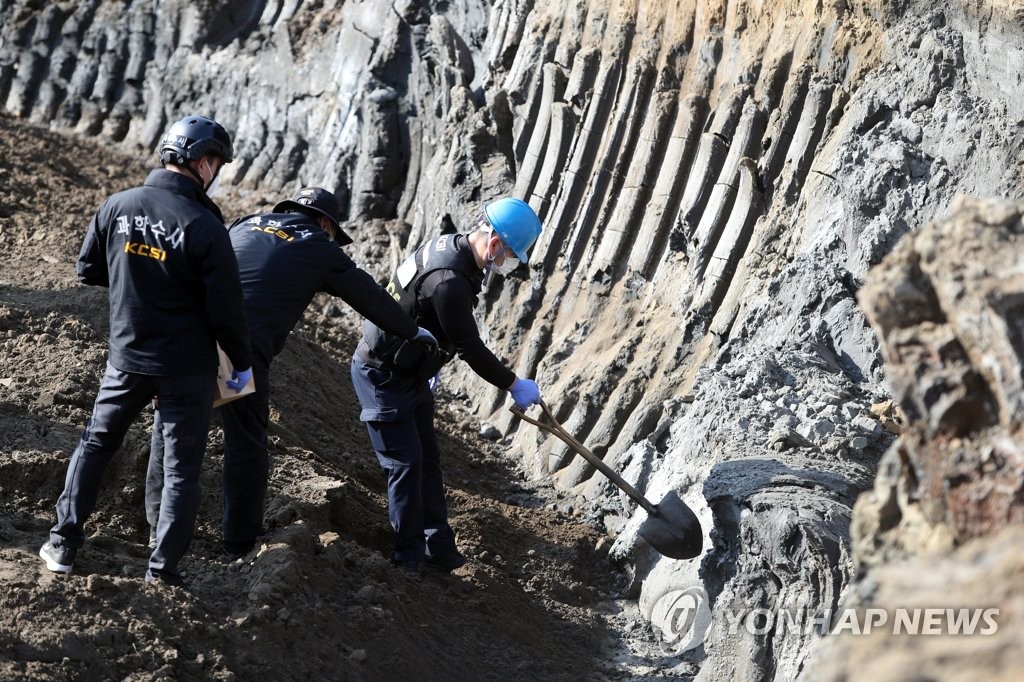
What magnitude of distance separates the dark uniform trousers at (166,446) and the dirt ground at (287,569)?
0.19 m

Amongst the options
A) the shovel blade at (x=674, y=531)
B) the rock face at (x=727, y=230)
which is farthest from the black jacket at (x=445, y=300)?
the rock face at (x=727, y=230)

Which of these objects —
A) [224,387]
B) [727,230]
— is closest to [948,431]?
[224,387]

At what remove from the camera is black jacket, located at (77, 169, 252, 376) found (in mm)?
3867

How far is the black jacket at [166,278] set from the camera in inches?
152

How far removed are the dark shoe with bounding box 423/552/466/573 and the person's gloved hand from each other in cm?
109

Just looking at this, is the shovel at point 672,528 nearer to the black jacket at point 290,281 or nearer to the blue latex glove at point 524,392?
the blue latex glove at point 524,392

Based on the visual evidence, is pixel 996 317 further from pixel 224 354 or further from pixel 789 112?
pixel 789 112

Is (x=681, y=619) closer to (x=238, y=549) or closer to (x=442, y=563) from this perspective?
(x=442, y=563)

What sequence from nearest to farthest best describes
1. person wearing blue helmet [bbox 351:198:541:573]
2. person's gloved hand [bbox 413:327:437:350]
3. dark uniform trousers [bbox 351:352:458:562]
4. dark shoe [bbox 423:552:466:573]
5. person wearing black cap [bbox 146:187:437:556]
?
person wearing black cap [bbox 146:187:437:556] < person's gloved hand [bbox 413:327:437:350] < person wearing blue helmet [bbox 351:198:541:573] < dark uniform trousers [bbox 351:352:458:562] < dark shoe [bbox 423:552:466:573]

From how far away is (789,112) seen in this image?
677 centimetres

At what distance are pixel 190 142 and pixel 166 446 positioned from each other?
3.75 feet

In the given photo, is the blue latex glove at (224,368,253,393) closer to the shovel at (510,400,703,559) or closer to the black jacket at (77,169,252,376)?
the black jacket at (77,169,252,376)

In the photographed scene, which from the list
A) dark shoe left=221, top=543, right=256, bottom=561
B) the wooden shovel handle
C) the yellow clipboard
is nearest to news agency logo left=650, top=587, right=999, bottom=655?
the wooden shovel handle

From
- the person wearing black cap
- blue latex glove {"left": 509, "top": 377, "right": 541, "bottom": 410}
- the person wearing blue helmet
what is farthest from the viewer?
blue latex glove {"left": 509, "top": 377, "right": 541, "bottom": 410}
